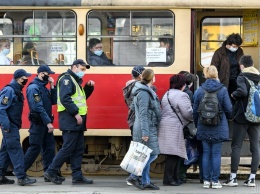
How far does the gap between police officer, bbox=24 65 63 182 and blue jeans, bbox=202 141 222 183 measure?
2302mm

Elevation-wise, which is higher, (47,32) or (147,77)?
(47,32)

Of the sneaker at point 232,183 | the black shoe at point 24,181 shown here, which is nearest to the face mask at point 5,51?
the black shoe at point 24,181

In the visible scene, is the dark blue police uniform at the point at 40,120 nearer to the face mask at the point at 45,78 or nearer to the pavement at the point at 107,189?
the face mask at the point at 45,78

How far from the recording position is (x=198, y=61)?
46.6ft

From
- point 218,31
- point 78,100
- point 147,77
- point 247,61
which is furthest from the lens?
point 218,31

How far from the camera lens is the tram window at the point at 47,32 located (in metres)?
13.4

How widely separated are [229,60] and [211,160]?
1910 millimetres

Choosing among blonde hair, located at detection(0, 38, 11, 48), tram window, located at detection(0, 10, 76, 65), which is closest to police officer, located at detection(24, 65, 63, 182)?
tram window, located at detection(0, 10, 76, 65)

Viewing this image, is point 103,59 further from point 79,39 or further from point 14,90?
point 14,90

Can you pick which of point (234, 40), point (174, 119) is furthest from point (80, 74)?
point (234, 40)

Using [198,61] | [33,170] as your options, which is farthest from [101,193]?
[198,61]

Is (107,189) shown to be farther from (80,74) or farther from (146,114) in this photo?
(80,74)

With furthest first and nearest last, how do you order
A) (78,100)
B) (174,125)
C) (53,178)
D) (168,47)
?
(168,47) → (53,178) → (78,100) → (174,125)

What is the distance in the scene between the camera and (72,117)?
1233 cm
